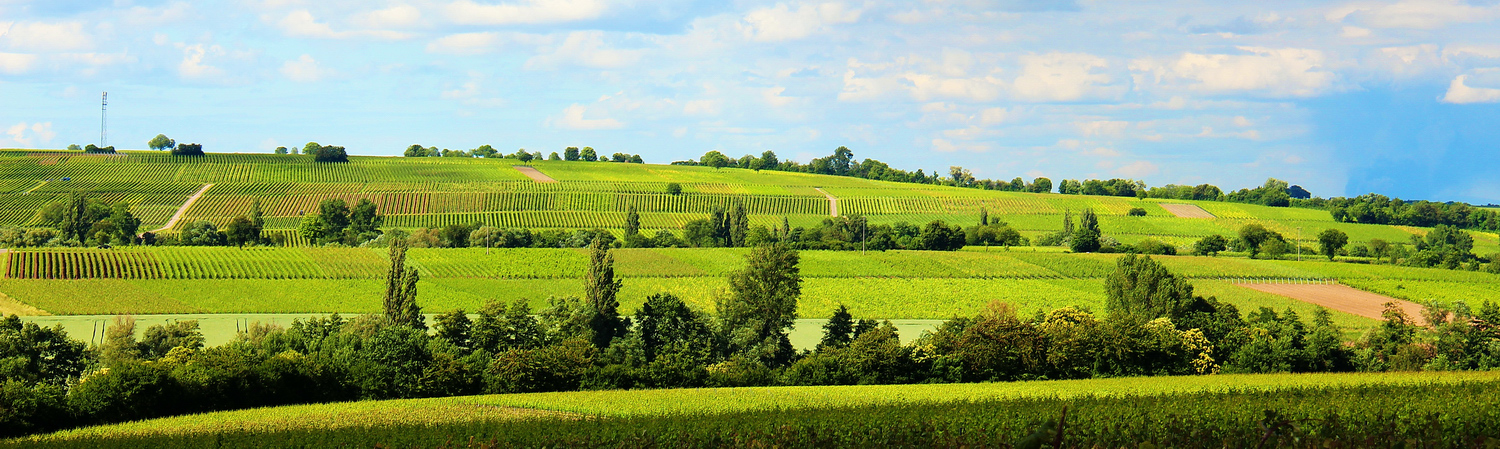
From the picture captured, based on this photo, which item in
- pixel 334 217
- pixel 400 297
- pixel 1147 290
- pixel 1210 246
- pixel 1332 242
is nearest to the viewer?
pixel 400 297

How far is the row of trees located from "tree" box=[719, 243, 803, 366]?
0.11 m

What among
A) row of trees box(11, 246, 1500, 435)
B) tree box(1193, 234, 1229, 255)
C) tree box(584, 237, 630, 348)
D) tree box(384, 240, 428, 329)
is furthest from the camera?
tree box(1193, 234, 1229, 255)

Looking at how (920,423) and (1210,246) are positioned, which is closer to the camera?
(920,423)

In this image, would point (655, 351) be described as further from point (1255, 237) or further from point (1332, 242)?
point (1332, 242)

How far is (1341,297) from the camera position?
321 feet

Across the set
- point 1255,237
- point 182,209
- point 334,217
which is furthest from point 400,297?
point 182,209

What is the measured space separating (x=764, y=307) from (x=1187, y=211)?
128387 millimetres

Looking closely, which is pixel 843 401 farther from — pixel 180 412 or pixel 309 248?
pixel 309 248

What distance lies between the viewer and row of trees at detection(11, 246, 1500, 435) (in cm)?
4747

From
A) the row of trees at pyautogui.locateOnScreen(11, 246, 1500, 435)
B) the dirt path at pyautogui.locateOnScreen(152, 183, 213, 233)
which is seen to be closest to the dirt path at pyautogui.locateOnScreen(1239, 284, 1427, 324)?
the row of trees at pyautogui.locateOnScreen(11, 246, 1500, 435)

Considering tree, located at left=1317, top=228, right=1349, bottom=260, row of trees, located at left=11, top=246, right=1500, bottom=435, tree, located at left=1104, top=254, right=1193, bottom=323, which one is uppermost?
tree, located at left=1317, top=228, right=1349, bottom=260

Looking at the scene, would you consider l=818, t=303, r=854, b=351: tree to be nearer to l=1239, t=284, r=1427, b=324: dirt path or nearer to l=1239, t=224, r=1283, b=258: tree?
l=1239, t=284, r=1427, b=324: dirt path

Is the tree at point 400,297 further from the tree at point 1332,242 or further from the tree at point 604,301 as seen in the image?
the tree at point 1332,242

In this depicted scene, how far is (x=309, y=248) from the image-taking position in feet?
392
